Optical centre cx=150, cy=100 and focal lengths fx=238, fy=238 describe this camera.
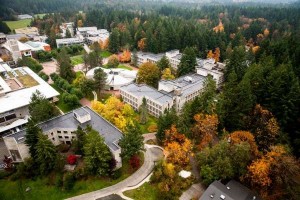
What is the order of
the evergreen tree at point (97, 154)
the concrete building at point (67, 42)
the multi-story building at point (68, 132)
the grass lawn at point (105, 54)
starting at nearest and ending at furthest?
the evergreen tree at point (97, 154) → the multi-story building at point (68, 132) → the grass lawn at point (105, 54) → the concrete building at point (67, 42)

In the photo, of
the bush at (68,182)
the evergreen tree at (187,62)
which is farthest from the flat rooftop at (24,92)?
the evergreen tree at (187,62)

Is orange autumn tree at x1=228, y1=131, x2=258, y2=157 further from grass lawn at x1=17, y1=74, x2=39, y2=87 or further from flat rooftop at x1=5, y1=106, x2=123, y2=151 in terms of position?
grass lawn at x1=17, y1=74, x2=39, y2=87

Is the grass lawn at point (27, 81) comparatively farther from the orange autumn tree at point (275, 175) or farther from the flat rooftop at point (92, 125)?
the orange autumn tree at point (275, 175)

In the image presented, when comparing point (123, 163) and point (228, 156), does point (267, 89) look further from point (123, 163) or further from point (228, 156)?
point (123, 163)

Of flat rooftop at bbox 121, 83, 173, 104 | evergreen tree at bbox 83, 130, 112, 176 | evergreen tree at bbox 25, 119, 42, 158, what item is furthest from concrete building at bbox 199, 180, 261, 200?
evergreen tree at bbox 25, 119, 42, 158

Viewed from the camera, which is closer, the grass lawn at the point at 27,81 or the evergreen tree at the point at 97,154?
the evergreen tree at the point at 97,154

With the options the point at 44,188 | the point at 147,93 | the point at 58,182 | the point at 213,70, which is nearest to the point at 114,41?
the point at 213,70
